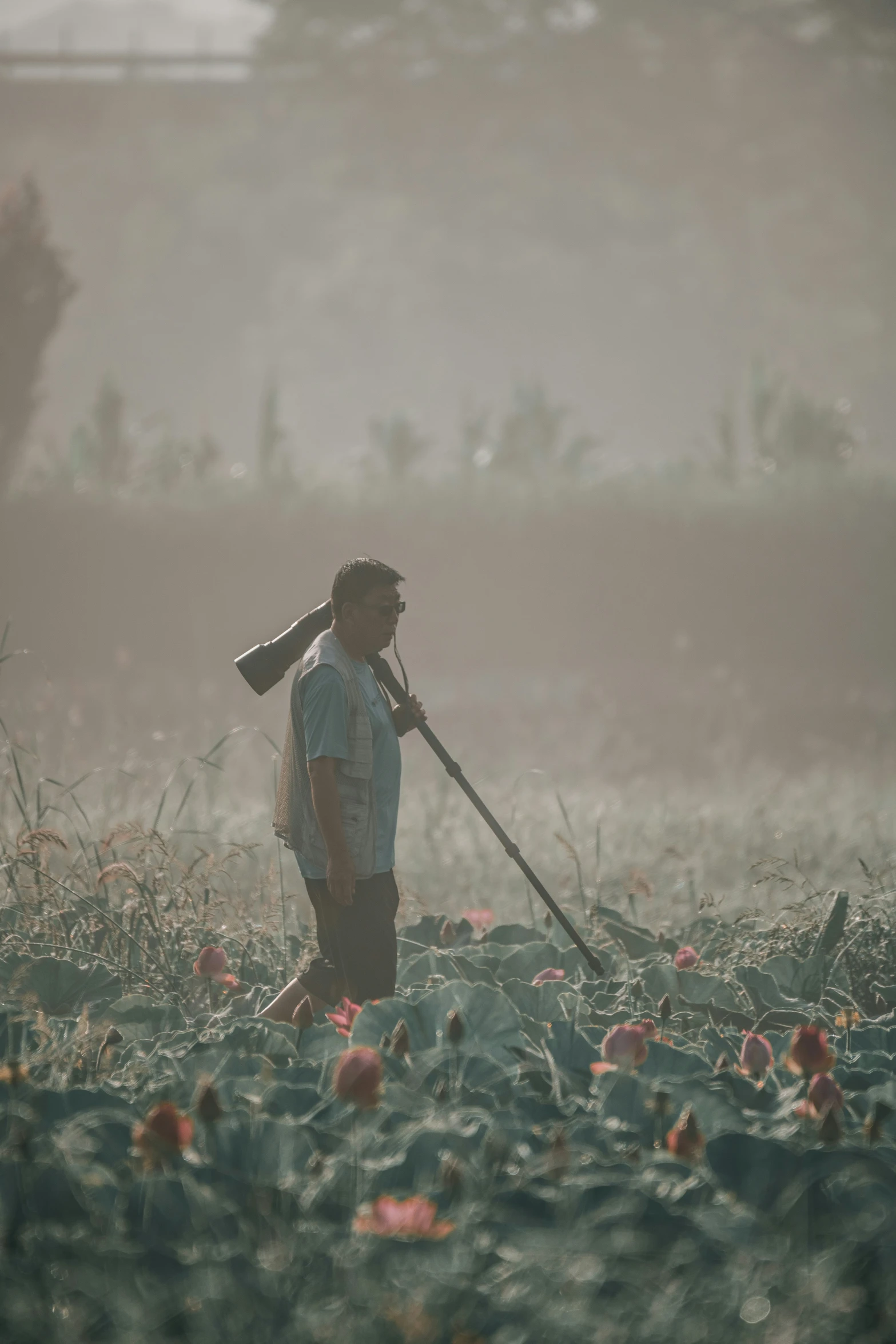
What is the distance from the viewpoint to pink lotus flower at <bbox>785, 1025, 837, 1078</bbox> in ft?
6.23

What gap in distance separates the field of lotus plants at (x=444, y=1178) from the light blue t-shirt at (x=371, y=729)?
15.9 inches

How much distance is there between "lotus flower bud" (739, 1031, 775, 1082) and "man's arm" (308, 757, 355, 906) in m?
0.89

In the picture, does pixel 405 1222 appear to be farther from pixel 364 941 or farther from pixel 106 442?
pixel 106 442

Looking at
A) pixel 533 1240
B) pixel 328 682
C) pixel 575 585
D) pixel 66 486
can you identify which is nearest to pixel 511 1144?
pixel 533 1240

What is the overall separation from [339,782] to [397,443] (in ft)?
32.2

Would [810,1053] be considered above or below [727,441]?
below

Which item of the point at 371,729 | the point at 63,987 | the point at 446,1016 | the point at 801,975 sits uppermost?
the point at 371,729

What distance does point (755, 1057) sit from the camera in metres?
2.09

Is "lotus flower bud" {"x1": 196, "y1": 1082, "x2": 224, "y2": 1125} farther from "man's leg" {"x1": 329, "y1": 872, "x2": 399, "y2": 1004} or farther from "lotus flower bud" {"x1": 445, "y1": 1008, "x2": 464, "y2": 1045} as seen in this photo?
"man's leg" {"x1": 329, "y1": 872, "x2": 399, "y2": 1004}

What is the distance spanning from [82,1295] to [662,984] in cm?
167

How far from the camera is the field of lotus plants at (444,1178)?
1.36 m

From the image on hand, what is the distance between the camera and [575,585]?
33.4ft

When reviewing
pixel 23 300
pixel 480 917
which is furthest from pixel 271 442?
pixel 480 917

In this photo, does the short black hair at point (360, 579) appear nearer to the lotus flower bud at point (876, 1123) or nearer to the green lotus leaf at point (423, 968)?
the green lotus leaf at point (423, 968)
